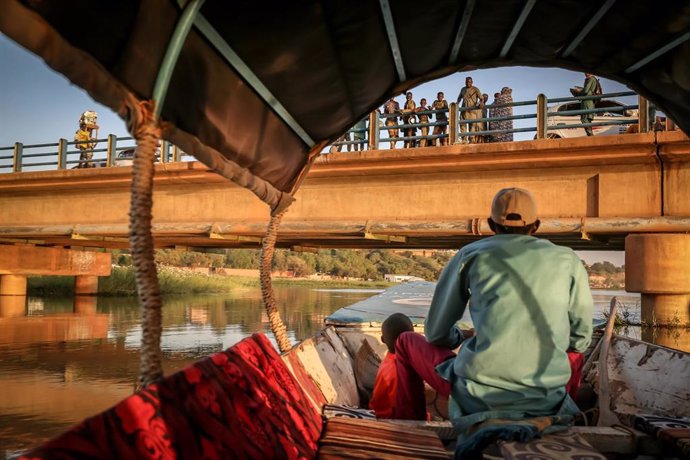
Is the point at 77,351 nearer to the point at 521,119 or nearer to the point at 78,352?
the point at 78,352

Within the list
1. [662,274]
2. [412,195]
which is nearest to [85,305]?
[412,195]

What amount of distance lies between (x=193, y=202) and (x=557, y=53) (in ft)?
42.3

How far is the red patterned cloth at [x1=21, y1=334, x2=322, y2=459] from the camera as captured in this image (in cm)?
131

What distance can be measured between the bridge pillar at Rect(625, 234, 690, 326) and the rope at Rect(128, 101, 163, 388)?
11512mm

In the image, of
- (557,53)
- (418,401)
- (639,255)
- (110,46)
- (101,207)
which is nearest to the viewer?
(110,46)

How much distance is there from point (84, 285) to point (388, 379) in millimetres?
26819

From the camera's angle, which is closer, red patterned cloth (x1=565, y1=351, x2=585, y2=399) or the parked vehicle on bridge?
red patterned cloth (x1=565, y1=351, x2=585, y2=399)

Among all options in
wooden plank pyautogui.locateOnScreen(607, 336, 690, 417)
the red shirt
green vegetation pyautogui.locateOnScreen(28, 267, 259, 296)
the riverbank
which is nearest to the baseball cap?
the red shirt

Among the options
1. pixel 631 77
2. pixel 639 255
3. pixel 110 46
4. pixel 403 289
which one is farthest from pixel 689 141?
pixel 110 46

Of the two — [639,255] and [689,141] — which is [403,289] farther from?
[689,141]

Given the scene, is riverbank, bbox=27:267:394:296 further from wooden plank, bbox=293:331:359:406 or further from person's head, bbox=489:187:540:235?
person's head, bbox=489:187:540:235

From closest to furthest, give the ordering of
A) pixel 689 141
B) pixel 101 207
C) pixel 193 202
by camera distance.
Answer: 1. pixel 689 141
2. pixel 193 202
3. pixel 101 207

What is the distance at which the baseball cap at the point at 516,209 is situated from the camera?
2.54 m

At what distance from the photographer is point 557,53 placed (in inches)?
148
